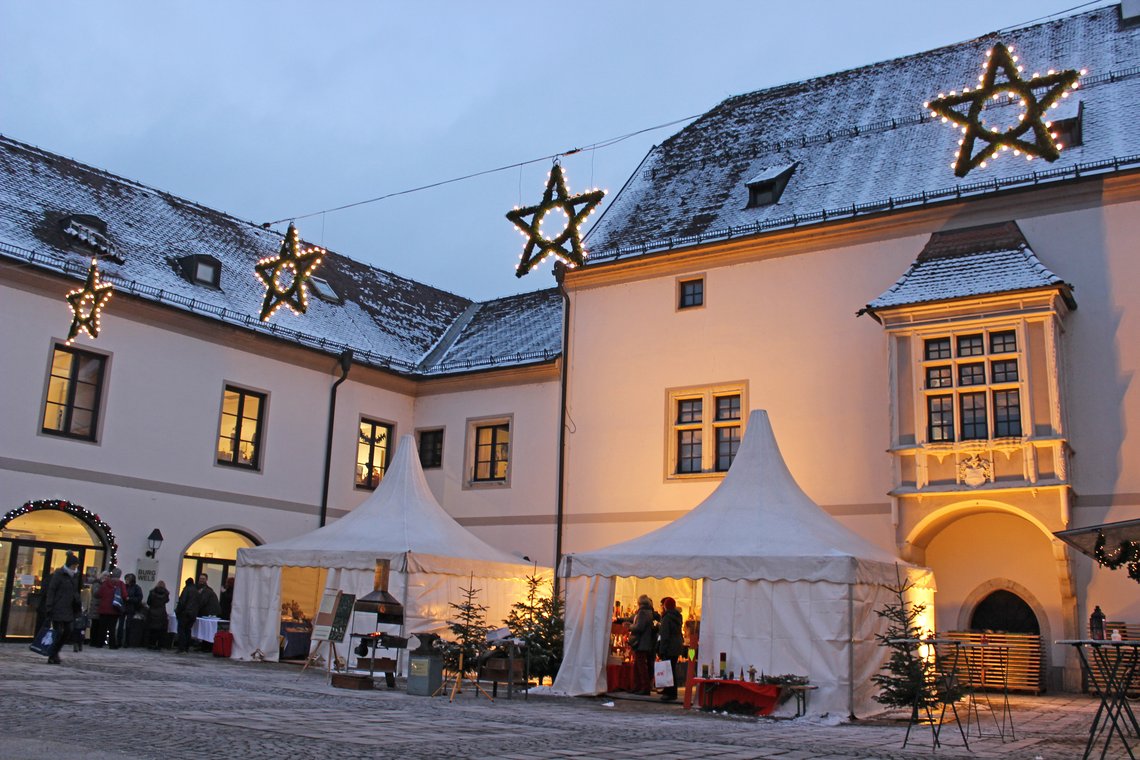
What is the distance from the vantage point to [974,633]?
58.5ft

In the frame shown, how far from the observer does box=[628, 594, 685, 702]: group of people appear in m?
15.4

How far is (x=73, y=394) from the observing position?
66.7 ft

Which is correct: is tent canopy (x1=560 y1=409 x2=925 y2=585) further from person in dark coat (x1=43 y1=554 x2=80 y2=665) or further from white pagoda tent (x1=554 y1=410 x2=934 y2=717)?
person in dark coat (x1=43 y1=554 x2=80 y2=665)

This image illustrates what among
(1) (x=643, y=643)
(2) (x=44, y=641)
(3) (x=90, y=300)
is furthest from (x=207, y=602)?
Answer: (1) (x=643, y=643)

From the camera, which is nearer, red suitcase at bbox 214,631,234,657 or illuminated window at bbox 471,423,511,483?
red suitcase at bbox 214,631,234,657

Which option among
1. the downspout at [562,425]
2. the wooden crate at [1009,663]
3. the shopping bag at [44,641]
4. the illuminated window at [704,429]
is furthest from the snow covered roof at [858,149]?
the shopping bag at [44,641]

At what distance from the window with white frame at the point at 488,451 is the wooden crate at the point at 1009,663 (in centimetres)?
1045

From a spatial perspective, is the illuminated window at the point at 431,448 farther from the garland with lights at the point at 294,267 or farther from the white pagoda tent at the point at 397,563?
the garland with lights at the point at 294,267

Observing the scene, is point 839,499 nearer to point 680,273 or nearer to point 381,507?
point 680,273

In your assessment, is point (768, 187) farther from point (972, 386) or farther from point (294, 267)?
point (294, 267)

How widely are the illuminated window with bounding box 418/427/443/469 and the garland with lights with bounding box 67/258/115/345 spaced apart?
8887mm

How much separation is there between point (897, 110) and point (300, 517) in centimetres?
1494

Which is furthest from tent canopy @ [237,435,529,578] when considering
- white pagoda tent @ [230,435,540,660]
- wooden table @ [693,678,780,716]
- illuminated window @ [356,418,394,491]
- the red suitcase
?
wooden table @ [693,678,780,716]

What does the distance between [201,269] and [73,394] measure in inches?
171
